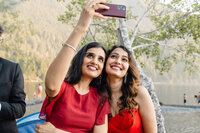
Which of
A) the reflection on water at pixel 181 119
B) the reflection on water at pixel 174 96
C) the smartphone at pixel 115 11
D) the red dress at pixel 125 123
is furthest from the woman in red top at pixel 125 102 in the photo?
the reflection on water at pixel 174 96

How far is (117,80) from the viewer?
2.50 meters

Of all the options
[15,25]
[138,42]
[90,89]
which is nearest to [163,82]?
[15,25]

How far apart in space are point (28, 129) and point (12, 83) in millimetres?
2325

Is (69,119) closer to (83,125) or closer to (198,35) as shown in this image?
(83,125)

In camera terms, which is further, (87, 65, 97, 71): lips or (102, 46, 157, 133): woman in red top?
(102, 46, 157, 133): woman in red top

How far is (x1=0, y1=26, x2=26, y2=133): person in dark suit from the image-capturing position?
78.5 inches

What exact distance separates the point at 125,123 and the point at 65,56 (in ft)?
4.08

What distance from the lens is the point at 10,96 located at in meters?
2.12

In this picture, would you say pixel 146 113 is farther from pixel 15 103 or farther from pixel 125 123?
pixel 15 103

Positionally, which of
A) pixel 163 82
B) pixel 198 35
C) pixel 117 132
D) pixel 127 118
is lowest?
pixel 163 82

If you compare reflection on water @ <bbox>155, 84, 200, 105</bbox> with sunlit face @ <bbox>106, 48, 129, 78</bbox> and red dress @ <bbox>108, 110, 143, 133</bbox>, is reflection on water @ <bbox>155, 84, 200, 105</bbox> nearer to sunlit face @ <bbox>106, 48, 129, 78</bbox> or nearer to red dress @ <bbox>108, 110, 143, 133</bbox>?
red dress @ <bbox>108, 110, 143, 133</bbox>

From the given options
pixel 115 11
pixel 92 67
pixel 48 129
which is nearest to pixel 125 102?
pixel 92 67

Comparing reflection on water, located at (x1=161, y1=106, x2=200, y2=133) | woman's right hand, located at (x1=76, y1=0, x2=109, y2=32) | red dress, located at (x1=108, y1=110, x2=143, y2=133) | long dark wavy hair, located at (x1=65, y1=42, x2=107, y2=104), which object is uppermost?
woman's right hand, located at (x1=76, y1=0, x2=109, y2=32)

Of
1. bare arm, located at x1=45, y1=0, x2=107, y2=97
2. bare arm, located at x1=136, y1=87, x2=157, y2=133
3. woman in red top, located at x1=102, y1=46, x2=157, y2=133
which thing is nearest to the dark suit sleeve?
bare arm, located at x1=45, y1=0, x2=107, y2=97
